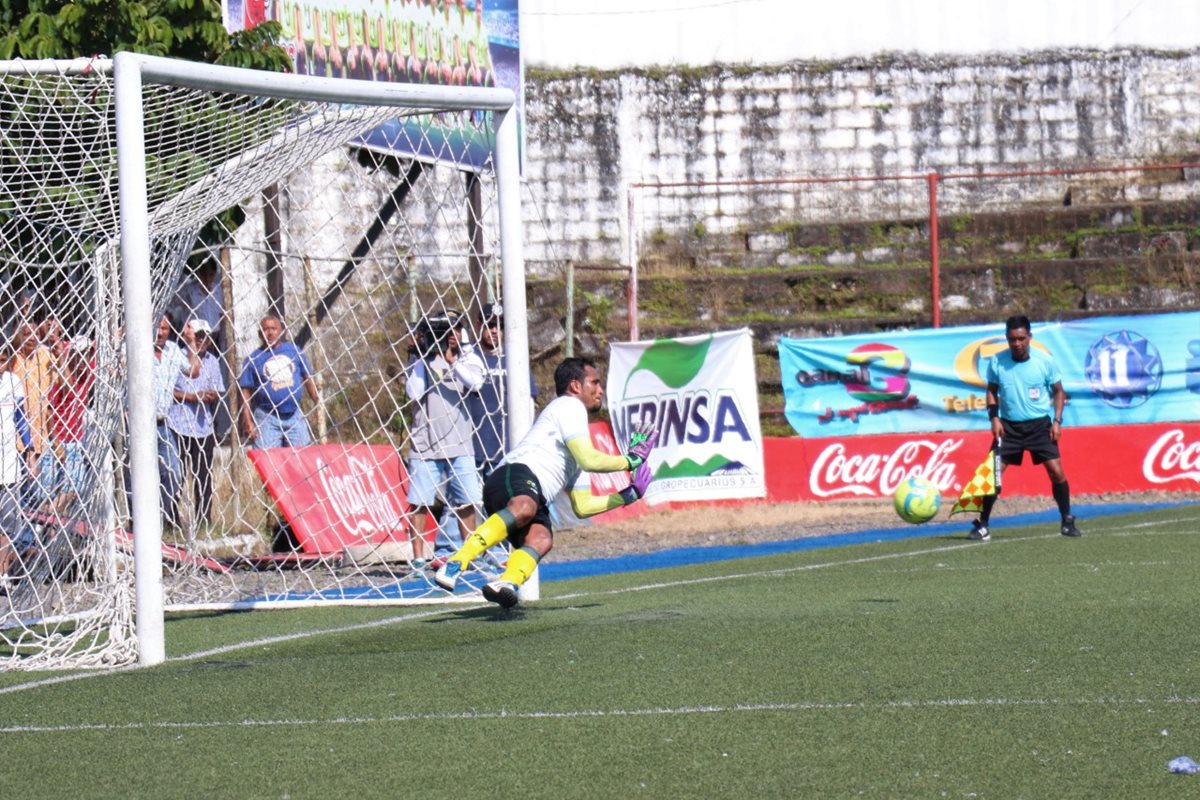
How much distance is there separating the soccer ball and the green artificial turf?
368 cm

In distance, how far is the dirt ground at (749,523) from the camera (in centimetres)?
1504

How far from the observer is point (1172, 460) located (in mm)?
17750

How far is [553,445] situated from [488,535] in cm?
65

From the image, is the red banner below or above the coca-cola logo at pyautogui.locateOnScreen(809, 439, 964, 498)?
above

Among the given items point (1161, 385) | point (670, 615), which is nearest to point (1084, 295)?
point (1161, 385)

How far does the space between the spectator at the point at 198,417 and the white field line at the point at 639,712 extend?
19.5ft

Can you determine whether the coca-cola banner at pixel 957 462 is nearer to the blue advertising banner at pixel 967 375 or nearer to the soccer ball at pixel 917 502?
the blue advertising banner at pixel 967 375

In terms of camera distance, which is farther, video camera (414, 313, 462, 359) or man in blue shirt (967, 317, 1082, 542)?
man in blue shirt (967, 317, 1082, 542)

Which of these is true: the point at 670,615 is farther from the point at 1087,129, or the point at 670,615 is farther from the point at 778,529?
the point at 1087,129

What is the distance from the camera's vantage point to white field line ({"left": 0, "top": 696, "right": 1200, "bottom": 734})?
595 cm

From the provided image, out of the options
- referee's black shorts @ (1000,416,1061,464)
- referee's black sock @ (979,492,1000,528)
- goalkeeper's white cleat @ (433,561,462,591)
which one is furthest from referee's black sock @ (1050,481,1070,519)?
goalkeeper's white cleat @ (433,561,462,591)

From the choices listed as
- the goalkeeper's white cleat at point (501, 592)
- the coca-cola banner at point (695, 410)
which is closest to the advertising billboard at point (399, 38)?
the coca-cola banner at point (695, 410)

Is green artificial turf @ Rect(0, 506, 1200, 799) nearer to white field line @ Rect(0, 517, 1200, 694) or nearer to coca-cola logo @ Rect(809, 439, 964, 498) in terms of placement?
white field line @ Rect(0, 517, 1200, 694)

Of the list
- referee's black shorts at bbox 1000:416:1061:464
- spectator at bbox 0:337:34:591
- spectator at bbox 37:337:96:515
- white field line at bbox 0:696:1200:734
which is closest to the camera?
white field line at bbox 0:696:1200:734
